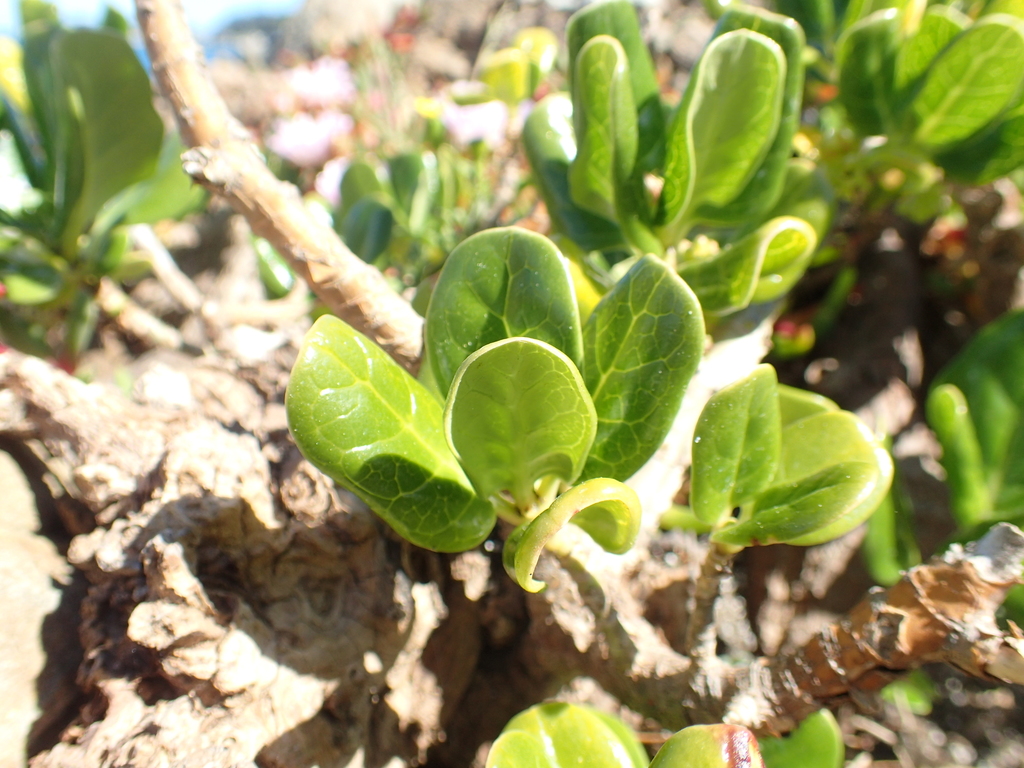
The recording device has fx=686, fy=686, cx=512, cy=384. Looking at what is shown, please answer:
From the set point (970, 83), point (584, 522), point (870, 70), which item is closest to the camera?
point (584, 522)

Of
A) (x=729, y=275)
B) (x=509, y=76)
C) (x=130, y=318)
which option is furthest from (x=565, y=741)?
(x=509, y=76)

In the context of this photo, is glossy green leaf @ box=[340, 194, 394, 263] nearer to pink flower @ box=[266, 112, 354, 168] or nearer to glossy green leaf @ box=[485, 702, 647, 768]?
glossy green leaf @ box=[485, 702, 647, 768]

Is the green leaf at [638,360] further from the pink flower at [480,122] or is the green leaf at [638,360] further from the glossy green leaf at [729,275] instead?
the pink flower at [480,122]

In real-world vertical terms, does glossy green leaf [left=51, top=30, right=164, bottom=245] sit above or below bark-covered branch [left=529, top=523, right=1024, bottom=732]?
above

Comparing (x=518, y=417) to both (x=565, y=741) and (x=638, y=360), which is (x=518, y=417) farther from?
(x=565, y=741)

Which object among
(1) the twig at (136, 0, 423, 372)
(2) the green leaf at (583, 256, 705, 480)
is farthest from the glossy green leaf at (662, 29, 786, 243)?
(1) the twig at (136, 0, 423, 372)

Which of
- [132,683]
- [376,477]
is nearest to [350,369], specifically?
[376,477]

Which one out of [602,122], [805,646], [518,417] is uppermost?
[602,122]
